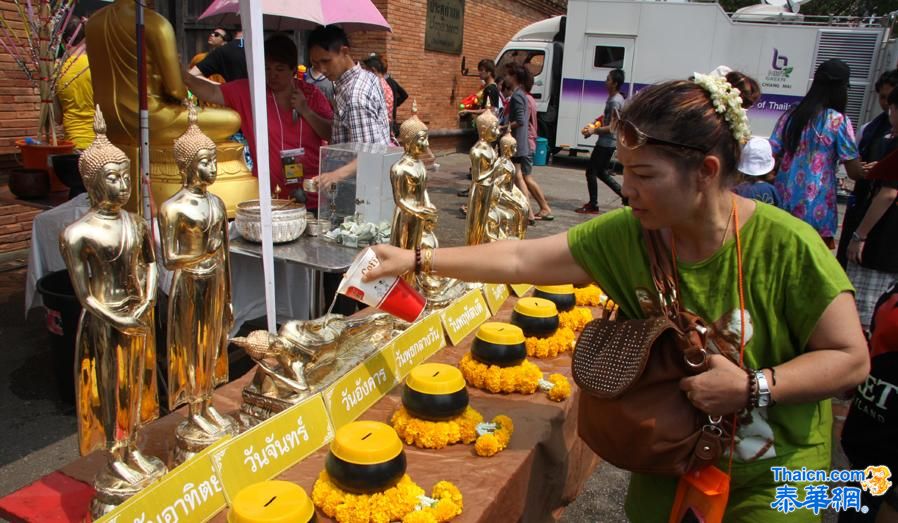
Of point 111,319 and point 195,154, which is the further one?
point 195,154

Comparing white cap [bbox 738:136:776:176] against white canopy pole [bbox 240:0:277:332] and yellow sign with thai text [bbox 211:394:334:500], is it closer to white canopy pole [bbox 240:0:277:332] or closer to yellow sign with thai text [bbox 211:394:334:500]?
white canopy pole [bbox 240:0:277:332]

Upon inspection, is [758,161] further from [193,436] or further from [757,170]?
[193,436]

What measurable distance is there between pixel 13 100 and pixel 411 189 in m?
3.95

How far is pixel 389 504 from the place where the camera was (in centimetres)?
120

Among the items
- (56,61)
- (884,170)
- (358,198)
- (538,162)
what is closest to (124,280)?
(358,198)

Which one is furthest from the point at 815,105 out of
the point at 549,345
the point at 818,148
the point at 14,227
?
the point at 14,227

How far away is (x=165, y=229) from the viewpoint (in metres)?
1.25

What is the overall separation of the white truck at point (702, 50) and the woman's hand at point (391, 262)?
9.56m

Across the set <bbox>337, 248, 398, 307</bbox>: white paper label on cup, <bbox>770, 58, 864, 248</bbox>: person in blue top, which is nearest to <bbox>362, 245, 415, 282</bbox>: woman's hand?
<bbox>337, 248, 398, 307</bbox>: white paper label on cup

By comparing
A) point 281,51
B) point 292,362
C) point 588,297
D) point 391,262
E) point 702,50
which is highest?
point 702,50

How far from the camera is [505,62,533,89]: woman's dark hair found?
654 cm

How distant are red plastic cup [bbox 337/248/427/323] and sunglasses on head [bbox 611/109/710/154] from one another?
727 millimetres

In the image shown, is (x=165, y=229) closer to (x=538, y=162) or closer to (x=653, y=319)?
(x=653, y=319)

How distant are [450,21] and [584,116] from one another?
9.77 ft
